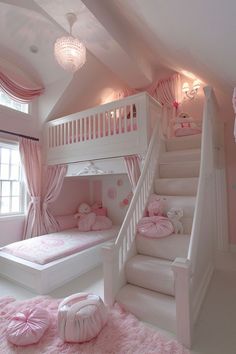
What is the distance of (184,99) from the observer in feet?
13.8

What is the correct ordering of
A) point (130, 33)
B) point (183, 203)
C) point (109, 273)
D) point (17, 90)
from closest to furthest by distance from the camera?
point (109, 273)
point (183, 203)
point (130, 33)
point (17, 90)

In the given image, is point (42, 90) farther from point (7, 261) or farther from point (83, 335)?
point (83, 335)

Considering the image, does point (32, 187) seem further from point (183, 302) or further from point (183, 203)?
point (183, 302)

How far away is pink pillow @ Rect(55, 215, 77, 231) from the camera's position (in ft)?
13.5

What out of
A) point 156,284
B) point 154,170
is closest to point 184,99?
point 154,170

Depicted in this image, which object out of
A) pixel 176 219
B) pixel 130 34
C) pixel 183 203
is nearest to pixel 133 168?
pixel 183 203

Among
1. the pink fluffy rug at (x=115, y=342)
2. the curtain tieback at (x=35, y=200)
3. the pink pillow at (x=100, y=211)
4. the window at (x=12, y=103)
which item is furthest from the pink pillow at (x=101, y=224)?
the window at (x=12, y=103)

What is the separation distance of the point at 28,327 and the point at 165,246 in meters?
1.43

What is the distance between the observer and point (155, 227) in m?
2.25

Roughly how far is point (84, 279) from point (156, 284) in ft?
3.86

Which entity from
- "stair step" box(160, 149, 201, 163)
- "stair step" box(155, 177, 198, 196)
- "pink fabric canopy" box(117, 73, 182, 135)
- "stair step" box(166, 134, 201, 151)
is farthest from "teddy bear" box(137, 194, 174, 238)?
"pink fabric canopy" box(117, 73, 182, 135)

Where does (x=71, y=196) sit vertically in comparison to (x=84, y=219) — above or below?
above

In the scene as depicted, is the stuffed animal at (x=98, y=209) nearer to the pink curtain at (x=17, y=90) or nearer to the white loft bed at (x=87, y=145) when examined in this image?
the white loft bed at (x=87, y=145)

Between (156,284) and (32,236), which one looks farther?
(32,236)
